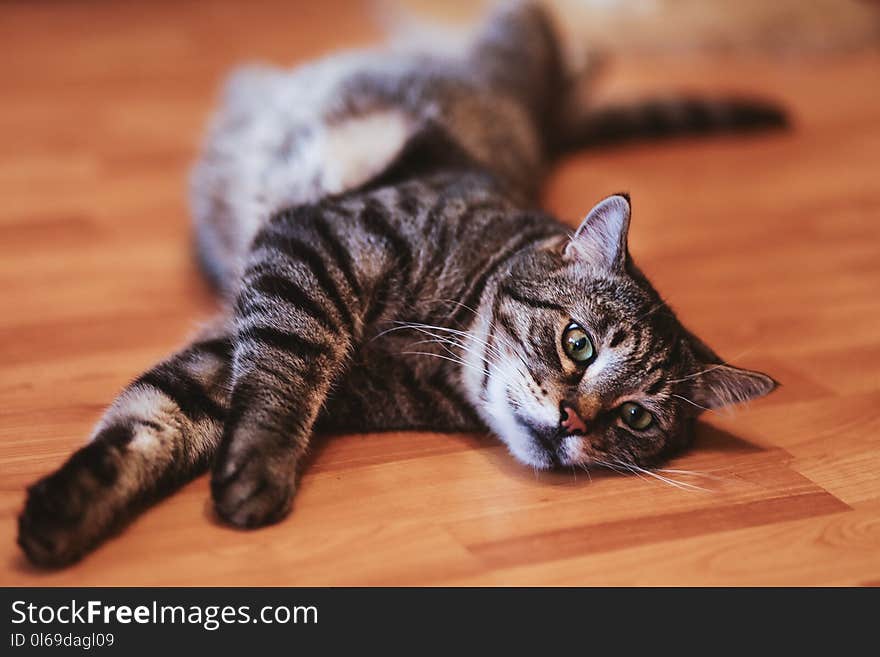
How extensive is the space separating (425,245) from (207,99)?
7.83 feet

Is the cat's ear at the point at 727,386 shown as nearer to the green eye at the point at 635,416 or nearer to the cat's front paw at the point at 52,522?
the green eye at the point at 635,416

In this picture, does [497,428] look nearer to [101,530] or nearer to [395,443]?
[395,443]

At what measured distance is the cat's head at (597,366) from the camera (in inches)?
58.7

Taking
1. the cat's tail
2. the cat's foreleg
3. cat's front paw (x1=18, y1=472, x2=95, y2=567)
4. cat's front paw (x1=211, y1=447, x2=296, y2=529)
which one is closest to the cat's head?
the cat's foreleg

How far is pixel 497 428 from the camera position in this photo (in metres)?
1.62

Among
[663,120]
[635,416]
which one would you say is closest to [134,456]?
[635,416]

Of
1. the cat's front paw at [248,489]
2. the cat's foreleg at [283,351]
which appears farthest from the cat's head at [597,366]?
the cat's front paw at [248,489]

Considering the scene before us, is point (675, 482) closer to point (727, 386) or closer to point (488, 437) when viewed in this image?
point (727, 386)

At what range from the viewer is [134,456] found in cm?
138

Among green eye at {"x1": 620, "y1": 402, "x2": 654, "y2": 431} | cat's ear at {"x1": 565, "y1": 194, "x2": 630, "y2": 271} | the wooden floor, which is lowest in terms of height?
the wooden floor

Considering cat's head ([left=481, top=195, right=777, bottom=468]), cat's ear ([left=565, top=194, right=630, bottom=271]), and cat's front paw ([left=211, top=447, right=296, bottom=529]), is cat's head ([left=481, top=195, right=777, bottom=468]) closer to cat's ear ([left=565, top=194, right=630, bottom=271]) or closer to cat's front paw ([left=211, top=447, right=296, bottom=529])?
cat's ear ([left=565, top=194, right=630, bottom=271])

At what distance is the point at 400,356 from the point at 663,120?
1.99 m

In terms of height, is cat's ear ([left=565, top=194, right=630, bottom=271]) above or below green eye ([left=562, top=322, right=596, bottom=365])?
above

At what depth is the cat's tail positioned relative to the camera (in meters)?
3.22
